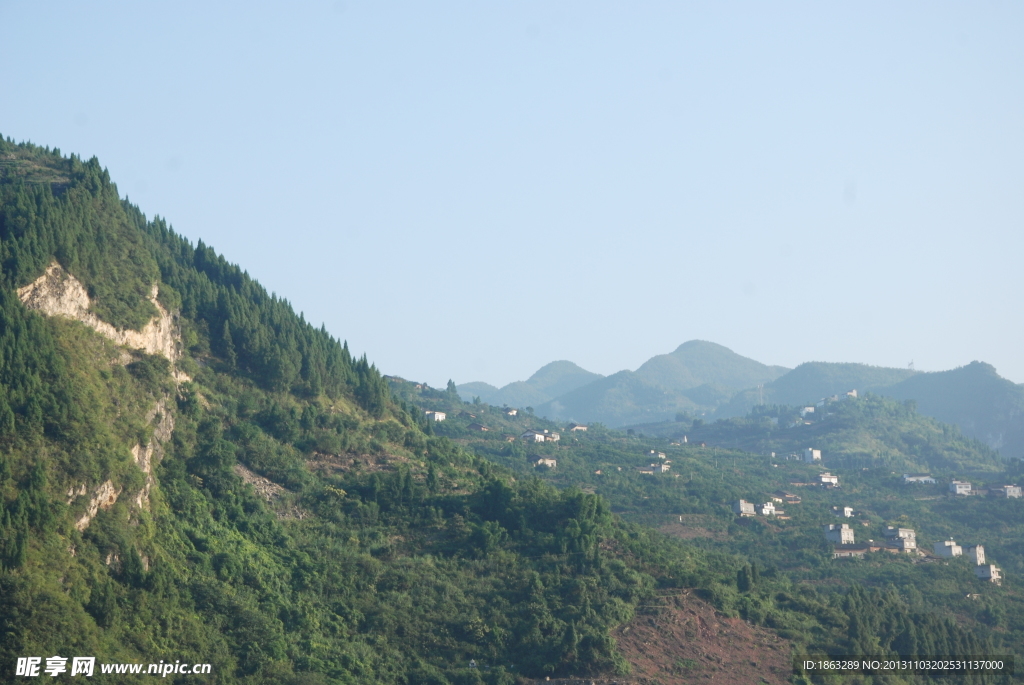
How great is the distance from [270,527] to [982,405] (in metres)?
163

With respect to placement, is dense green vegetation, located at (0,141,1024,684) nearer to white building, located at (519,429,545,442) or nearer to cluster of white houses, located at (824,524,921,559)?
cluster of white houses, located at (824,524,921,559)

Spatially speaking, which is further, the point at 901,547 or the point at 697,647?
the point at 901,547

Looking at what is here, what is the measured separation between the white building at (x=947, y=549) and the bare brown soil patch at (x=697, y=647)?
120ft

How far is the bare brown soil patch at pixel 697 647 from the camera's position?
45219 millimetres

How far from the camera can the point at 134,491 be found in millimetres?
42250

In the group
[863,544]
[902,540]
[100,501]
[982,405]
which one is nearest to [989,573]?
[902,540]

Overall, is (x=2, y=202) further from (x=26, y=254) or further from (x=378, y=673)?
(x=378, y=673)

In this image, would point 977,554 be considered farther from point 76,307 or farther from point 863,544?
point 76,307

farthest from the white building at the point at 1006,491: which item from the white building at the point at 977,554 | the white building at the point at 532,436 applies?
the white building at the point at 532,436

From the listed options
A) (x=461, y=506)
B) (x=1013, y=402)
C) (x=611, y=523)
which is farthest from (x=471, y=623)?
(x=1013, y=402)

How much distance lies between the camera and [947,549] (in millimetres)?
82188

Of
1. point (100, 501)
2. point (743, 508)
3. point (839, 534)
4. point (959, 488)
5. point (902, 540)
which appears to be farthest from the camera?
point (959, 488)

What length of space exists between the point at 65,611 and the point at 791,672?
27404 millimetres

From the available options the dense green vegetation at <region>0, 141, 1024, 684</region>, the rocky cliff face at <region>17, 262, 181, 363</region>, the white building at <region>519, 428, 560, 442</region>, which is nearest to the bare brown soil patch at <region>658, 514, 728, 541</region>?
the dense green vegetation at <region>0, 141, 1024, 684</region>
